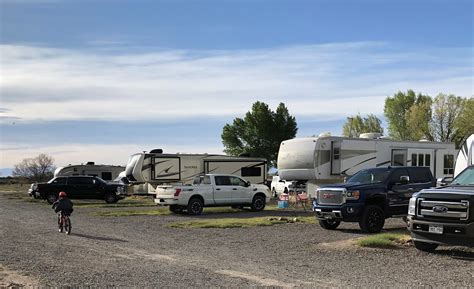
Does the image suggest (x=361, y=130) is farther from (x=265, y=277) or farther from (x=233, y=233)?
(x=265, y=277)

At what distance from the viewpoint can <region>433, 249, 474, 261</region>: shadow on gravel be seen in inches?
461

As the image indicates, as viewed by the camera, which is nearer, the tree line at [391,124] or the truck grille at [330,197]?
the truck grille at [330,197]

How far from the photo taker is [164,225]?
19250mm

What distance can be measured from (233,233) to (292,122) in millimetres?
52972

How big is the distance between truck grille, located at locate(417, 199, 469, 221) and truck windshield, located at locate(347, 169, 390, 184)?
17.4 ft

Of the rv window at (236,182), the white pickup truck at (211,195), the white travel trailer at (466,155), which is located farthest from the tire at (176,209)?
the white travel trailer at (466,155)

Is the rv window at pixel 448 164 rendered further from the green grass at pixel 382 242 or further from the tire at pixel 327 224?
the green grass at pixel 382 242

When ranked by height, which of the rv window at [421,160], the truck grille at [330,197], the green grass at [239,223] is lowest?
the green grass at [239,223]

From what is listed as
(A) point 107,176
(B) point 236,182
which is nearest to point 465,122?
(A) point 107,176

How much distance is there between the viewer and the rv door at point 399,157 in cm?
2809

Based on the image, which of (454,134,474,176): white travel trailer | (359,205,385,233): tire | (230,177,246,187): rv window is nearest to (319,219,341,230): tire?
(359,205,385,233): tire

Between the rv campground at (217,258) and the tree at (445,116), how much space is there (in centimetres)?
4191

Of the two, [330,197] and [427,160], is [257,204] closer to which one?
[427,160]

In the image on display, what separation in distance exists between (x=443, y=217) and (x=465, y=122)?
154ft
